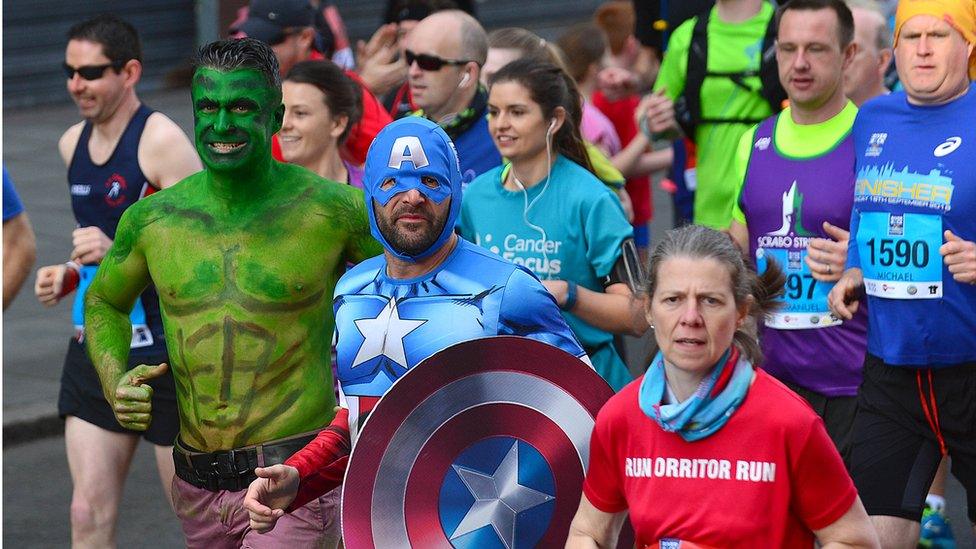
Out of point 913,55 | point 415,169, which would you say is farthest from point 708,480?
point 913,55

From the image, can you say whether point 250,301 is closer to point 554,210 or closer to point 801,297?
point 554,210

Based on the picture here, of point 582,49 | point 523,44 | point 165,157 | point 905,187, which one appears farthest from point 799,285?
point 582,49

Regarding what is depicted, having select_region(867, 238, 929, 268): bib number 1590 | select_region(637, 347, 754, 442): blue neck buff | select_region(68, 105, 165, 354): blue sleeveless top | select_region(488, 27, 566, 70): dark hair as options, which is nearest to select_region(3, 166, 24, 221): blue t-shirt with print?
select_region(68, 105, 165, 354): blue sleeveless top

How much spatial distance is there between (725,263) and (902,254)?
1.96 meters

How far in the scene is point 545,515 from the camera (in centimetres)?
457

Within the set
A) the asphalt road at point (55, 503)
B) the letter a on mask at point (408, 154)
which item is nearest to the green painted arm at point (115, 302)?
the letter a on mask at point (408, 154)

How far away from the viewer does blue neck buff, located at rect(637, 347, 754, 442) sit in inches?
162

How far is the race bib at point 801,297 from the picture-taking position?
6.62m

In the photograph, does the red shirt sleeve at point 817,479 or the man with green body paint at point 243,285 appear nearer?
the red shirt sleeve at point 817,479

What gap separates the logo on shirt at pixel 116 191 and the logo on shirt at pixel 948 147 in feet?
10.4

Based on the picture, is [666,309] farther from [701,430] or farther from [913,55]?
[913,55]

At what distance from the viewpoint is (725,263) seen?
424cm

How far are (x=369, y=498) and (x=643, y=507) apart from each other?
2.37ft

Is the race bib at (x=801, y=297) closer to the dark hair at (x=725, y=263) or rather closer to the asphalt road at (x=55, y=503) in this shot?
the dark hair at (x=725, y=263)
